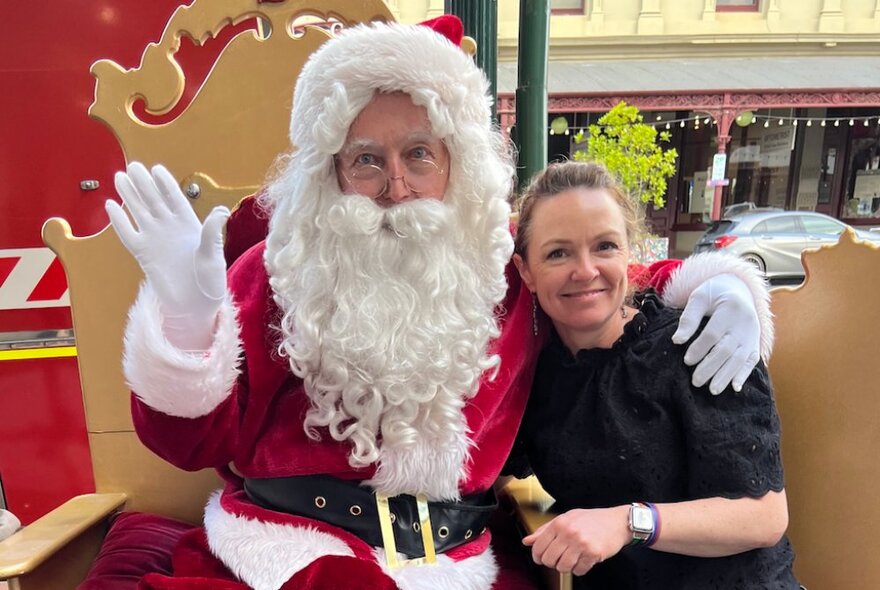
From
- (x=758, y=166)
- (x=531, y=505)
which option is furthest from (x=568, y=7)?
(x=531, y=505)

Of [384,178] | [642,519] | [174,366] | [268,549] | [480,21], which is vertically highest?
[480,21]

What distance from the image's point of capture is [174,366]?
42.4 inches

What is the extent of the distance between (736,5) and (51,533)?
14.5 m

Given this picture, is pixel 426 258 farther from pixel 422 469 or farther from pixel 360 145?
pixel 422 469

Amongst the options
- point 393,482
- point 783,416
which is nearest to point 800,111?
point 783,416

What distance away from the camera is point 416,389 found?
1288mm

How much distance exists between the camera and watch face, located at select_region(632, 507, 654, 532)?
3.82 ft

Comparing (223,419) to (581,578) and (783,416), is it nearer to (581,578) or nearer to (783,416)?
(581,578)

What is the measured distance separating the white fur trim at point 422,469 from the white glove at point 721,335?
1.82 ft

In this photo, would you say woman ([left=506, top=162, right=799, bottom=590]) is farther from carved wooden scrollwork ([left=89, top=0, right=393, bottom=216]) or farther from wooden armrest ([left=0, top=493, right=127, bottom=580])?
wooden armrest ([left=0, top=493, right=127, bottom=580])

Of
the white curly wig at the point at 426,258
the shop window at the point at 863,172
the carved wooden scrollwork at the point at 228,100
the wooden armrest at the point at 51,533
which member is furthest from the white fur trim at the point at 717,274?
the shop window at the point at 863,172

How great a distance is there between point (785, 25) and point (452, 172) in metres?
13.7

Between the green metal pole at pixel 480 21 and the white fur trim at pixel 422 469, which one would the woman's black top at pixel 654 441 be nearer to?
the white fur trim at pixel 422 469

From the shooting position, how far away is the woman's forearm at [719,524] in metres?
1.17
